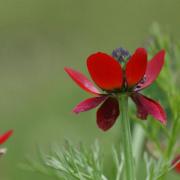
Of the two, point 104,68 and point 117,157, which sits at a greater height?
point 104,68

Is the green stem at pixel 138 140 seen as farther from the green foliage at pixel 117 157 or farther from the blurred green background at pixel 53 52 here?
the blurred green background at pixel 53 52

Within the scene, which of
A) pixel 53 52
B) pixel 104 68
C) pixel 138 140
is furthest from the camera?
pixel 53 52

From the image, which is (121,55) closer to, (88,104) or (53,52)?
(88,104)

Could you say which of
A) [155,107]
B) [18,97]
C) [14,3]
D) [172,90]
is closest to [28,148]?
[18,97]

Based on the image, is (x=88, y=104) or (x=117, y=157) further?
(x=117, y=157)

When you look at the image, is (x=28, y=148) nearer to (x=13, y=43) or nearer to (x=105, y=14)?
(x=13, y=43)

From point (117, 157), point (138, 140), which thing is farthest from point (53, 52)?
point (117, 157)

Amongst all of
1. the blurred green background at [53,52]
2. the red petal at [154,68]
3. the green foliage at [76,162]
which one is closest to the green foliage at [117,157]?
the green foliage at [76,162]
